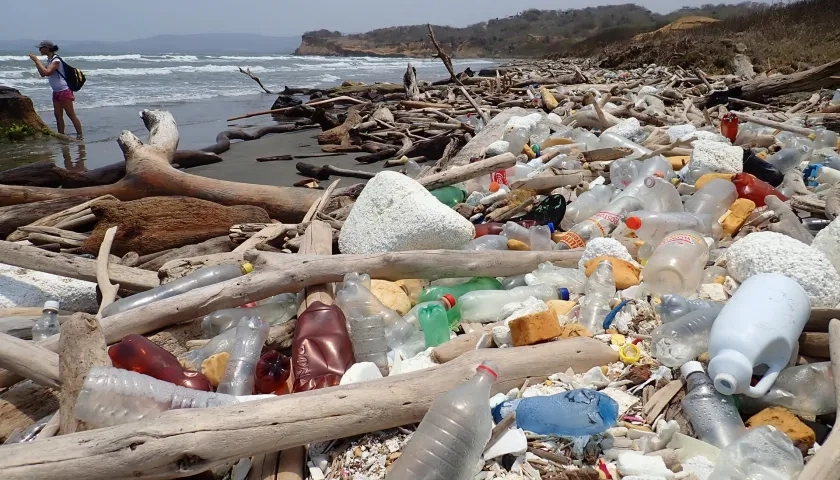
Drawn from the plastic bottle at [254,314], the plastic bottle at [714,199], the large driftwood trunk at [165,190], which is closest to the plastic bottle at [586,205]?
the plastic bottle at [714,199]

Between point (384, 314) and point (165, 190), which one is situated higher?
point (165, 190)

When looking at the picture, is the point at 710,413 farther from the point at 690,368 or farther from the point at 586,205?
the point at 586,205

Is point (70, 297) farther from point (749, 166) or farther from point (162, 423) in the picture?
point (749, 166)

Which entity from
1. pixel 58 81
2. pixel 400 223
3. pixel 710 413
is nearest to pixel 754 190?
pixel 400 223

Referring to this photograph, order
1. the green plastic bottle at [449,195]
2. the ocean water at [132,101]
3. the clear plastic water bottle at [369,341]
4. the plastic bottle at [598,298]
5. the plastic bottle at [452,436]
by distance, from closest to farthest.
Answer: the plastic bottle at [452,436] → the clear plastic water bottle at [369,341] → the plastic bottle at [598,298] → the green plastic bottle at [449,195] → the ocean water at [132,101]

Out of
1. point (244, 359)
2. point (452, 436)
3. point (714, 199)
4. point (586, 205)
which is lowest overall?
point (244, 359)

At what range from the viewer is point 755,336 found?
5.90 ft

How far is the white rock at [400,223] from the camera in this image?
11.0 feet

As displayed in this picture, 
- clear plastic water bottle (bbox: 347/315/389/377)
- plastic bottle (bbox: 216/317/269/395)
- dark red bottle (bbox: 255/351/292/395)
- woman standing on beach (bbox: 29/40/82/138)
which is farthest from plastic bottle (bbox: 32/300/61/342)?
woman standing on beach (bbox: 29/40/82/138)

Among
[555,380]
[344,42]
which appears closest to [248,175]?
[555,380]

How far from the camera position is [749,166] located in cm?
464

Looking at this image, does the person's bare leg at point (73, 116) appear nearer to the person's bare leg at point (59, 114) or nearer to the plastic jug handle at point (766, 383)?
the person's bare leg at point (59, 114)

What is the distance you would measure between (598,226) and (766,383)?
6.55ft

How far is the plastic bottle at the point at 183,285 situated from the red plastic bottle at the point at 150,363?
71cm
